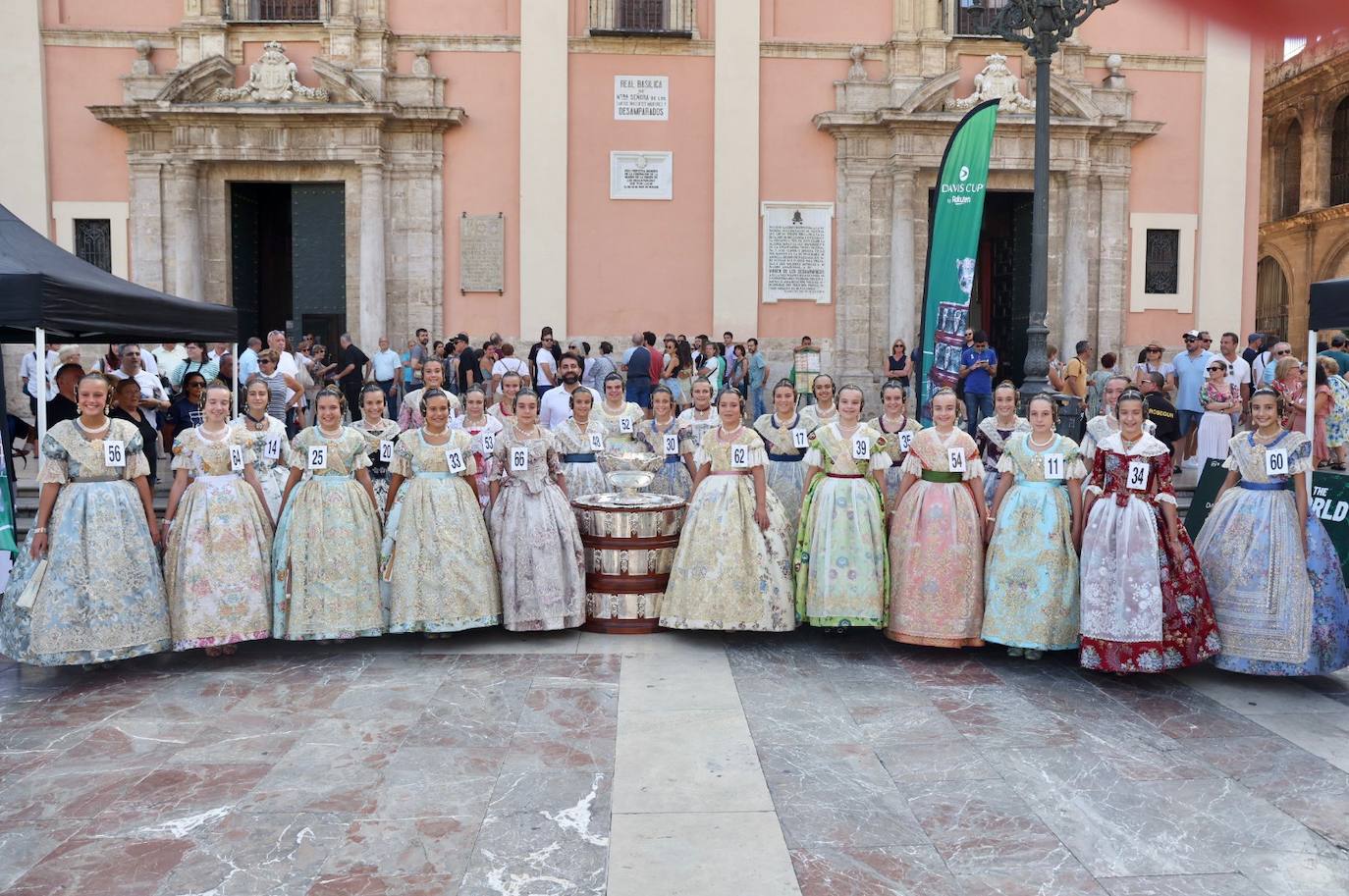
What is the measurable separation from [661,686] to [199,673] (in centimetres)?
255

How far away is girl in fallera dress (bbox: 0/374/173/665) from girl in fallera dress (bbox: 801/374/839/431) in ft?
14.5

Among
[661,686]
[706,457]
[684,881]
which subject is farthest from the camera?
[706,457]

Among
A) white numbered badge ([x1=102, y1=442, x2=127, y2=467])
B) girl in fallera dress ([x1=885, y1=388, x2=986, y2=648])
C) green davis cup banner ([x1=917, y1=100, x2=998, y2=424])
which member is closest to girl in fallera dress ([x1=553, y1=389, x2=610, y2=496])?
girl in fallera dress ([x1=885, y1=388, x2=986, y2=648])

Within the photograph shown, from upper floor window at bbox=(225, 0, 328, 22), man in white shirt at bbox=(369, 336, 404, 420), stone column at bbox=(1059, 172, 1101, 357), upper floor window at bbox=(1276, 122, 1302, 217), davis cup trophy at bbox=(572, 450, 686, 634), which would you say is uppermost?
upper floor window at bbox=(225, 0, 328, 22)

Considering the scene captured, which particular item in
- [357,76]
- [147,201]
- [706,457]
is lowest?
[706,457]

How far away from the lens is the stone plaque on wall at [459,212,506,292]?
51.9 feet

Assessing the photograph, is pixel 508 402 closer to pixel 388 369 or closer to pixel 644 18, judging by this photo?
pixel 388 369

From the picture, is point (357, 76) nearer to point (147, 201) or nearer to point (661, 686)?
point (147, 201)

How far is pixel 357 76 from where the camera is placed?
15.1m

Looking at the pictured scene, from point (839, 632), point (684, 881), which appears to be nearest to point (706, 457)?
point (839, 632)

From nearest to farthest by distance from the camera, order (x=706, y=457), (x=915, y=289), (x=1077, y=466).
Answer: (x=1077, y=466)
(x=706, y=457)
(x=915, y=289)

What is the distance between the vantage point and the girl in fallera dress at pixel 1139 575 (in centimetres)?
571

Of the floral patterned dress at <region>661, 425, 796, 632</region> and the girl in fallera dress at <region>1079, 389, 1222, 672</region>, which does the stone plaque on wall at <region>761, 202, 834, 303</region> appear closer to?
the floral patterned dress at <region>661, 425, 796, 632</region>

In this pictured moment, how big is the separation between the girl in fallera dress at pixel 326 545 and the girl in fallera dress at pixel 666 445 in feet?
7.81
